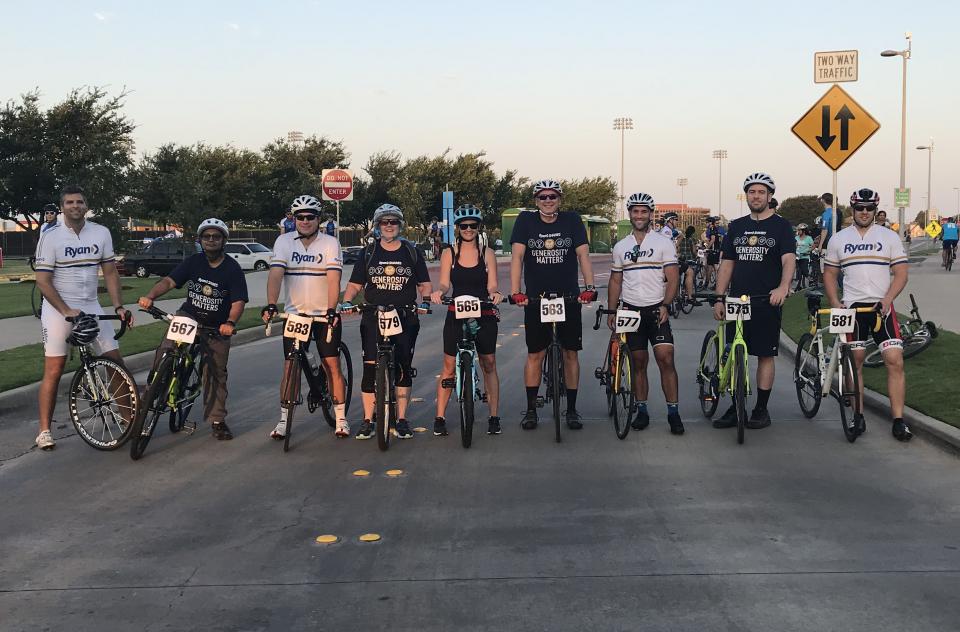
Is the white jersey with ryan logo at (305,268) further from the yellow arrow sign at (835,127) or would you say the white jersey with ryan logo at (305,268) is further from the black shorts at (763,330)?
the yellow arrow sign at (835,127)

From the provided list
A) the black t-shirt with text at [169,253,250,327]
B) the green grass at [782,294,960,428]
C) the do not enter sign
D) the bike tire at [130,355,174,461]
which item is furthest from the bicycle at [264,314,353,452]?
the do not enter sign

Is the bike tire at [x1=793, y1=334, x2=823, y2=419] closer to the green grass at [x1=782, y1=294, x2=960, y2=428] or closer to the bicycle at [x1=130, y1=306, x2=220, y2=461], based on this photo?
the green grass at [x1=782, y1=294, x2=960, y2=428]

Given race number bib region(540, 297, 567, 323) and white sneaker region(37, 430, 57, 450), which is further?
race number bib region(540, 297, 567, 323)

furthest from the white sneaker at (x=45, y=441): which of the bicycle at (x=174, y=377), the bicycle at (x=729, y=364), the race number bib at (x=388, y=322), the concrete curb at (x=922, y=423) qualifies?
the concrete curb at (x=922, y=423)

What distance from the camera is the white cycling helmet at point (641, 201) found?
25.8 ft

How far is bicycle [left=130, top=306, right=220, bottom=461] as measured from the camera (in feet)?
23.3

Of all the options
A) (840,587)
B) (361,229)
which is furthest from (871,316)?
(361,229)

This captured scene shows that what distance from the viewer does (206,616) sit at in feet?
13.5

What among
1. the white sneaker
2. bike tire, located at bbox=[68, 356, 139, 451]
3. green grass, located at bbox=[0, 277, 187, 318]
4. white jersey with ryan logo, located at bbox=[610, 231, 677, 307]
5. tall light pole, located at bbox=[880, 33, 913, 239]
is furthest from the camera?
tall light pole, located at bbox=[880, 33, 913, 239]

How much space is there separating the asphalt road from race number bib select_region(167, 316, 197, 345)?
34.6 inches

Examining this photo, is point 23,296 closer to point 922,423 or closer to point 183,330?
point 183,330

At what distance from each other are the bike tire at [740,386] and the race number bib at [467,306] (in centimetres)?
208

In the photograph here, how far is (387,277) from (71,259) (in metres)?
2.37

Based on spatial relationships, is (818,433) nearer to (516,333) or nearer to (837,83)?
(837,83)
